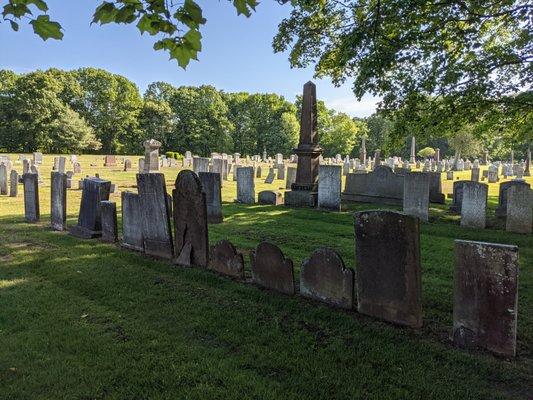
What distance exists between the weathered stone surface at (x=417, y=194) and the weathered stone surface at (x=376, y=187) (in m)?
2.43

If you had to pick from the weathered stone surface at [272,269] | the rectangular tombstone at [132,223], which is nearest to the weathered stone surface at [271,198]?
the rectangular tombstone at [132,223]

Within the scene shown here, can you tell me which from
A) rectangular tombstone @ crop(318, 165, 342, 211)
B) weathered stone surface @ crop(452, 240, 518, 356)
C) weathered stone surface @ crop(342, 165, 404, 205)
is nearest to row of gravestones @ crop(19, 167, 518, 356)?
weathered stone surface @ crop(452, 240, 518, 356)

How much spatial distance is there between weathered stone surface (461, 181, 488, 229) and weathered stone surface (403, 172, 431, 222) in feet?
2.99

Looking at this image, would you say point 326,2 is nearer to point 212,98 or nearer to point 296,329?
point 296,329

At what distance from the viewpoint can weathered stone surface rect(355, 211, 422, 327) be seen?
13.6 feet

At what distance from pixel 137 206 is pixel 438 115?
21.2ft

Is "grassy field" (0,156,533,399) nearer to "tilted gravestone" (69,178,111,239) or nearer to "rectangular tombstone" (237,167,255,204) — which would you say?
"tilted gravestone" (69,178,111,239)

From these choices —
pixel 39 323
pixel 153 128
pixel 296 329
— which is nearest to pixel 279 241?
pixel 296 329

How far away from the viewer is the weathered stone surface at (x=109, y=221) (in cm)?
785

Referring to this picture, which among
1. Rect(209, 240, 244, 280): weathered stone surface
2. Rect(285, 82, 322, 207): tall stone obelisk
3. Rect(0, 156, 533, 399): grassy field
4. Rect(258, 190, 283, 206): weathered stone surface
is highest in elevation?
Rect(285, 82, 322, 207): tall stone obelisk

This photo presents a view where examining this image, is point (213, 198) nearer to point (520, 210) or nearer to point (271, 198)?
point (271, 198)

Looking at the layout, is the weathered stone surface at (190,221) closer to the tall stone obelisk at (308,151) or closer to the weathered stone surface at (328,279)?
the weathered stone surface at (328,279)

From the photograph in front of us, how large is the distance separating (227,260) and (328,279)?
172cm

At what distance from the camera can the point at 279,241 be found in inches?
320
